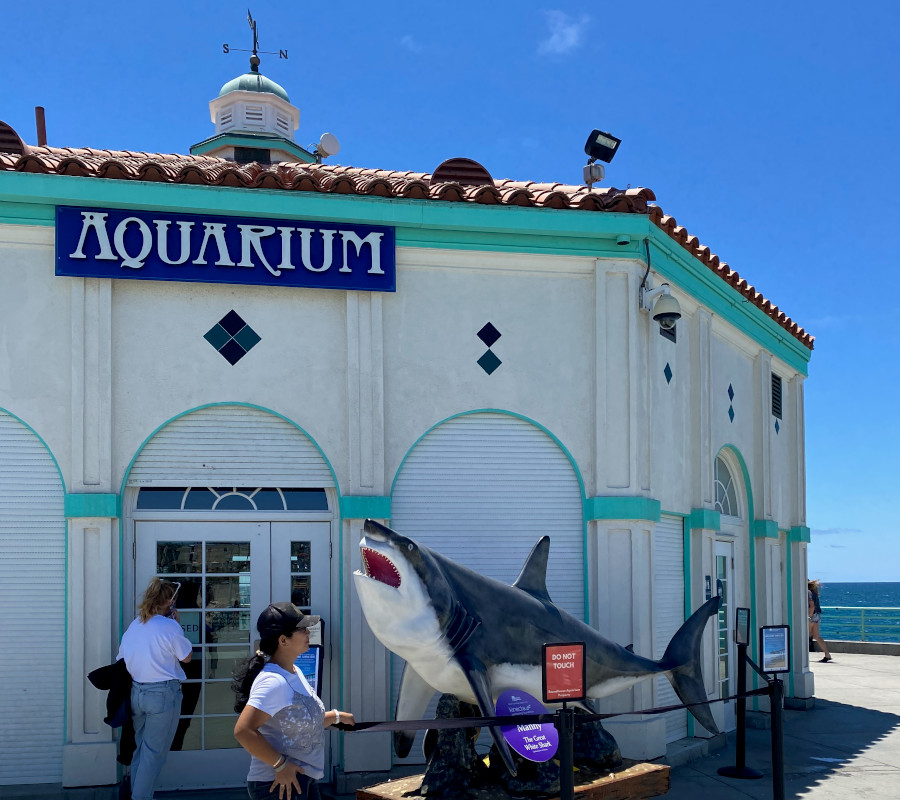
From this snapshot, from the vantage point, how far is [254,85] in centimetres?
1530

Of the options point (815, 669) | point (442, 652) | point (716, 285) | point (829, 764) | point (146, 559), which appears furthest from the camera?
point (815, 669)

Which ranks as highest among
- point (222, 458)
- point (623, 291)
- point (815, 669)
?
point (623, 291)

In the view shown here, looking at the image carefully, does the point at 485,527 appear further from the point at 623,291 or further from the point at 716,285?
the point at 716,285

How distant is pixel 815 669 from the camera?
1841cm

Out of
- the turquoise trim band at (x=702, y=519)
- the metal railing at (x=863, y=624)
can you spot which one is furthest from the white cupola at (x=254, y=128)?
the metal railing at (x=863, y=624)

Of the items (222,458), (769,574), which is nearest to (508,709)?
(222,458)

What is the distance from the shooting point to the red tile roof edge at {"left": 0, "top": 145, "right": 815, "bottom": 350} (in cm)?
856

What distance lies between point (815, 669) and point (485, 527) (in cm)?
1168

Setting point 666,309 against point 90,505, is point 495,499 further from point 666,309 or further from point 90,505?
point 90,505

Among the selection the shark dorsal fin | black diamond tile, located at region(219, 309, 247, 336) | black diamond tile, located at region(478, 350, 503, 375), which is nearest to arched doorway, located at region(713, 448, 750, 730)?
black diamond tile, located at region(478, 350, 503, 375)

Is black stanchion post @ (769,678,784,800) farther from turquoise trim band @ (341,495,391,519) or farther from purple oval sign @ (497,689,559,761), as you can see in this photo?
turquoise trim band @ (341,495,391,519)

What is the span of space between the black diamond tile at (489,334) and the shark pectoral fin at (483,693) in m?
3.37

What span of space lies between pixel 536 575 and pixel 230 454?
287cm

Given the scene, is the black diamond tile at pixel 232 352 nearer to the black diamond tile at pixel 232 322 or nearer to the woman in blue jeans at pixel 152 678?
the black diamond tile at pixel 232 322
